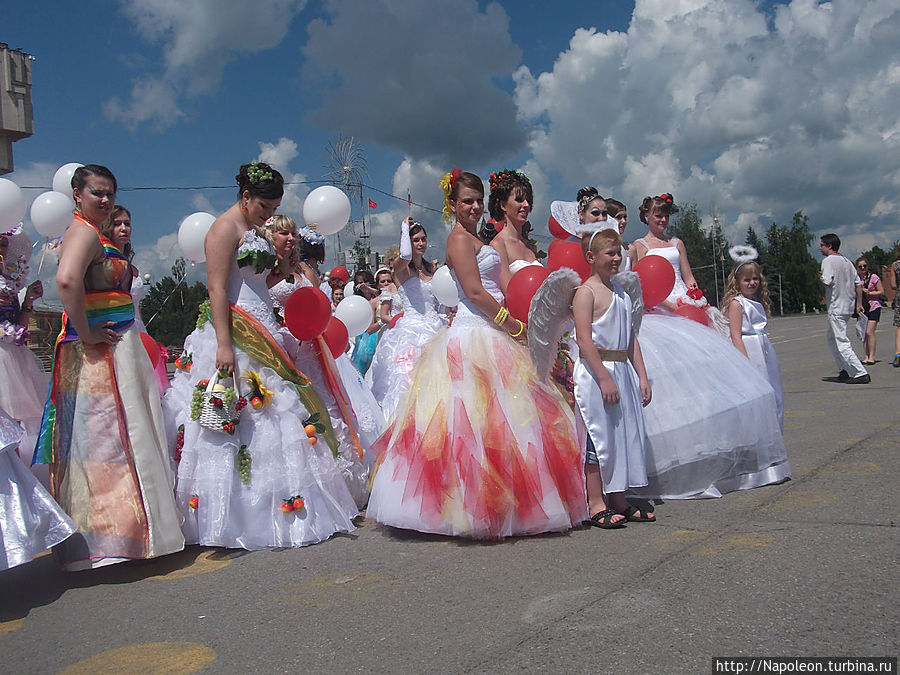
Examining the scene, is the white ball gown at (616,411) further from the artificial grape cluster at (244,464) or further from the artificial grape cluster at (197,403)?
the artificial grape cluster at (197,403)

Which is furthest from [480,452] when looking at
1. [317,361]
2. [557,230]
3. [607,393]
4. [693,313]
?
[693,313]

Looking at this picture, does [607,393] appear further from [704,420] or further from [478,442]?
[704,420]

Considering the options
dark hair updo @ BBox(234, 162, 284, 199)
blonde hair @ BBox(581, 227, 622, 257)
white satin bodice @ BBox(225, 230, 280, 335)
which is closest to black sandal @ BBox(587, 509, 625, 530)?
blonde hair @ BBox(581, 227, 622, 257)

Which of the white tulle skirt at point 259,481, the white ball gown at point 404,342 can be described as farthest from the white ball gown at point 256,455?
the white ball gown at point 404,342

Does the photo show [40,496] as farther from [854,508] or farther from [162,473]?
[854,508]

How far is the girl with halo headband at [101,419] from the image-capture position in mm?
3773

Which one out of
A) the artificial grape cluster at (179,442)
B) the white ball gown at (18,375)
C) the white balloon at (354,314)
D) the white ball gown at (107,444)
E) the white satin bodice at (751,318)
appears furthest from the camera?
the white balloon at (354,314)

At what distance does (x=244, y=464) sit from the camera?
411 cm

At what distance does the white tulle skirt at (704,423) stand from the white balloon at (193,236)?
133 inches

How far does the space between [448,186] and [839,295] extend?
329 inches

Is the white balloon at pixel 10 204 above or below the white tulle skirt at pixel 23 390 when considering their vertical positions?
above

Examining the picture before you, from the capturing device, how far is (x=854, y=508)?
402cm

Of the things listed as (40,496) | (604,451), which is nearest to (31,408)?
(40,496)

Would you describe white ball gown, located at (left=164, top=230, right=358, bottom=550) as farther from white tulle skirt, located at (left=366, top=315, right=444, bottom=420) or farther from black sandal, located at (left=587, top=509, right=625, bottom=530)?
white tulle skirt, located at (left=366, top=315, right=444, bottom=420)
